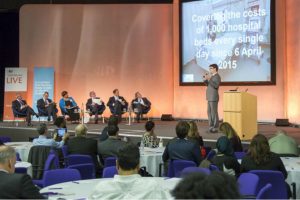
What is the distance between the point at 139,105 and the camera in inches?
628

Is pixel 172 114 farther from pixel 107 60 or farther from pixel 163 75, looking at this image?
pixel 107 60

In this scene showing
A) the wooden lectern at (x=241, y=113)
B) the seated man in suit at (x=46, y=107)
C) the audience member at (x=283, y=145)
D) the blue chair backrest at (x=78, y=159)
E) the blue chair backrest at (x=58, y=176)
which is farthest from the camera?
the seated man in suit at (x=46, y=107)

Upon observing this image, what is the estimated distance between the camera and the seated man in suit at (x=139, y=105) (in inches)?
628

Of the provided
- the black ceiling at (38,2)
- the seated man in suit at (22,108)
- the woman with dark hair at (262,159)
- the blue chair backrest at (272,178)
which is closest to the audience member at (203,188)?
the blue chair backrest at (272,178)

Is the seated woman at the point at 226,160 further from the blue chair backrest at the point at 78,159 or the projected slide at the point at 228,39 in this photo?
the projected slide at the point at 228,39

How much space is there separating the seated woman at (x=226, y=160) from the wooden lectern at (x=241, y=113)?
4.68 m

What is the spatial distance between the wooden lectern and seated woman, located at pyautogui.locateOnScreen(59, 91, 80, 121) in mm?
6366

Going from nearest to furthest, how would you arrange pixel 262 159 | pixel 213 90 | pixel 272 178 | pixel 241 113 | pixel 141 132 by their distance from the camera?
pixel 272 178 < pixel 262 159 < pixel 241 113 < pixel 213 90 < pixel 141 132

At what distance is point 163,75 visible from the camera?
17.4 m

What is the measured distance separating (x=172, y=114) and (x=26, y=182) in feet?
44.8

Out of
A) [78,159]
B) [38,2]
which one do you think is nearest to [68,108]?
[38,2]

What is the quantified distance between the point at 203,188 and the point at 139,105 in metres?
14.2

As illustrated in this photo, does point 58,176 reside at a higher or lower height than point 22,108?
lower

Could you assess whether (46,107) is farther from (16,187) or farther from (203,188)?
(203,188)
